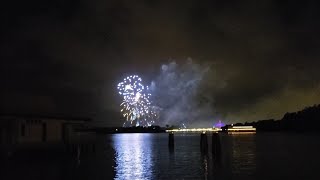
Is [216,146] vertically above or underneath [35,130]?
underneath

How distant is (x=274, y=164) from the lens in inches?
2721

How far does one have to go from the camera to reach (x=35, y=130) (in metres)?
74.7

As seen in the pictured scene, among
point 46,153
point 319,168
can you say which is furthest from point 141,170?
point 319,168

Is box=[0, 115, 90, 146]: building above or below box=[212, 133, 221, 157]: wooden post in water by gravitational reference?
above

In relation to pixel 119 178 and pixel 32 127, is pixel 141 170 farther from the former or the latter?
pixel 32 127

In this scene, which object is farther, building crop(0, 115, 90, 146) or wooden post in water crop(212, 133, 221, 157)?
wooden post in water crop(212, 133, 221, 157)

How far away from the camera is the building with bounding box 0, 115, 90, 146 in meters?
68.4

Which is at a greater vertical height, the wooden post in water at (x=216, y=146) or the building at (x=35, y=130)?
the building at (x=35, y=130)

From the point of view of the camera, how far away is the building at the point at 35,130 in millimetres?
68438

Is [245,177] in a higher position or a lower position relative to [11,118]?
lower

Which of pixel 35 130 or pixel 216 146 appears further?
pixel 216 146

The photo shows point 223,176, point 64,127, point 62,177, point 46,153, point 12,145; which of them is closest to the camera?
point 62,177

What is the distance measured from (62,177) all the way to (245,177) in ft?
73.9

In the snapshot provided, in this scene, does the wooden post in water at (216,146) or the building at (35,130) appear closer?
the building at (35,130)
